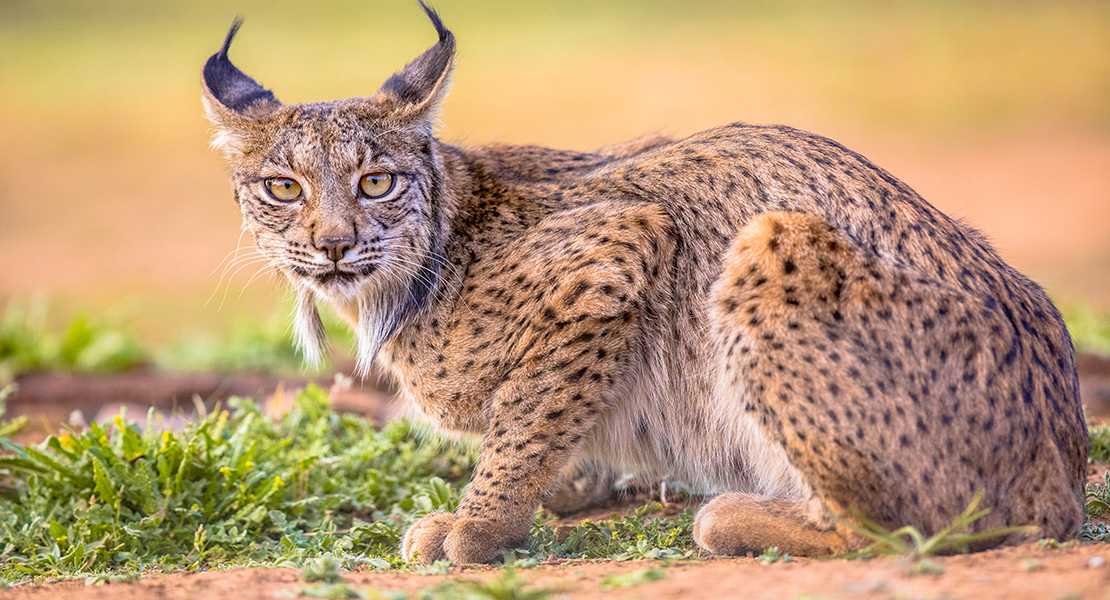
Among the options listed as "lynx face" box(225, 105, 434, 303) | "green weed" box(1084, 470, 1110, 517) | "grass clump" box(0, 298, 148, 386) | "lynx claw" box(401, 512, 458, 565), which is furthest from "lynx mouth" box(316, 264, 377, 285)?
"grass clump" box(0, 298, 148, 386)

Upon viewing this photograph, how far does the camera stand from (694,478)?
4598mm

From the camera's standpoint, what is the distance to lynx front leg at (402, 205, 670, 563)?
419cm

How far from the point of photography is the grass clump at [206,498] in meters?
4.45

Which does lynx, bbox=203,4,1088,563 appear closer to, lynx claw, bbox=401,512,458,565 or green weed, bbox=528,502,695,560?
lynx claw, bbox=401,512,458,565

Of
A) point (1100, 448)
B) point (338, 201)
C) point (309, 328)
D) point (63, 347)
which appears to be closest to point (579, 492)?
point (309, 328)

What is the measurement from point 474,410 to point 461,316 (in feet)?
1.42

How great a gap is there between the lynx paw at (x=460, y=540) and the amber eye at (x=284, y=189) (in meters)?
1.61

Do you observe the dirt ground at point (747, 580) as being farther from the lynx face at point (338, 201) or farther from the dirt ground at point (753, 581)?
the lynx face at point (338, 201)

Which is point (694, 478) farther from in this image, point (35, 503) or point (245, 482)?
point (35, 503)

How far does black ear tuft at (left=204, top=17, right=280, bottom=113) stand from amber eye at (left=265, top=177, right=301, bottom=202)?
0.49m

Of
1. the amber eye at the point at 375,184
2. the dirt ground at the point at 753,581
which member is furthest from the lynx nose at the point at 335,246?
the dirt ground at the point at 753,581

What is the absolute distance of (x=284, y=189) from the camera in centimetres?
458

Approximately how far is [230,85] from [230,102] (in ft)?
0.71

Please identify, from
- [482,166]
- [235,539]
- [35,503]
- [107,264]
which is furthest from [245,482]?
[107,264]
